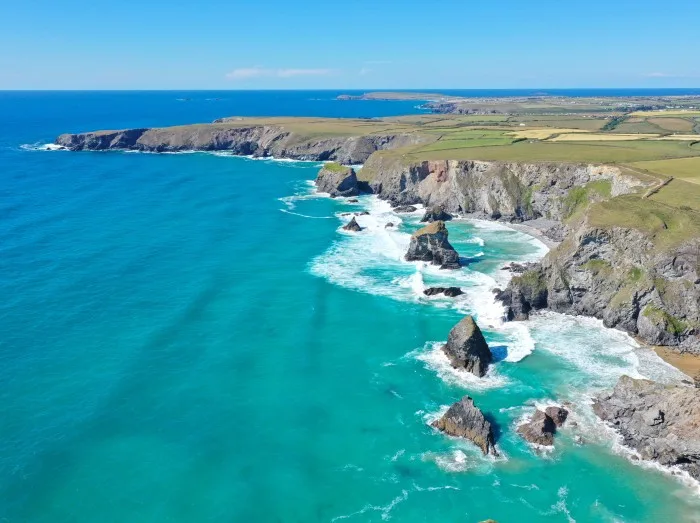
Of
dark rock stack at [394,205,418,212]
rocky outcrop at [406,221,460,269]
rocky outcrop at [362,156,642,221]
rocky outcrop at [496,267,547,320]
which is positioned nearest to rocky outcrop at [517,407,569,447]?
rocky outcrop at [496,267,547,320]

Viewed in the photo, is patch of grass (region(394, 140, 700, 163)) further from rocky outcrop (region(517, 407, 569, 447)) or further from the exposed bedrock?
rocky outcrop (region(517, 407, 569, 447))

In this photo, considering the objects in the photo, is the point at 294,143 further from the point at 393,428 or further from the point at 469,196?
the point at 393,428

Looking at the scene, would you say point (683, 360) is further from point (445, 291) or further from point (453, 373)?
point (445, 291)

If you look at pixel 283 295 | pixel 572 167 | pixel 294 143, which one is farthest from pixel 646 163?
pixel 294 143

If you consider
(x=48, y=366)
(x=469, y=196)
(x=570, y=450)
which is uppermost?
(x=469, y=196)

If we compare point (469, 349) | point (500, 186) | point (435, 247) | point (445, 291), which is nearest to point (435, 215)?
point (500, 186)

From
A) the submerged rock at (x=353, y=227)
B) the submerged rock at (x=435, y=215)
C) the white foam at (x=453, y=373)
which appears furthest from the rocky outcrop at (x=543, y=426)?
the submerged rock at (x=435, y=215)
